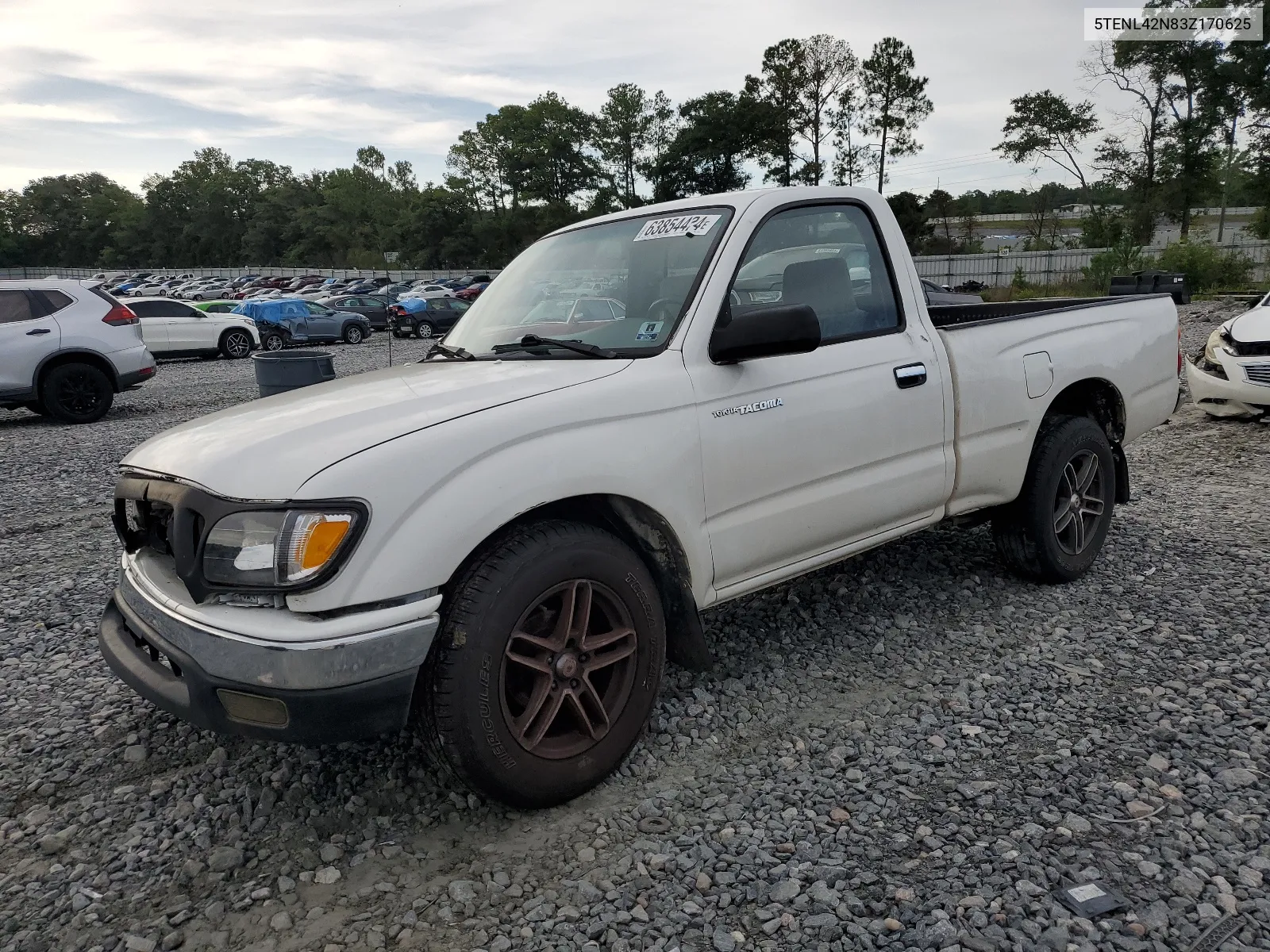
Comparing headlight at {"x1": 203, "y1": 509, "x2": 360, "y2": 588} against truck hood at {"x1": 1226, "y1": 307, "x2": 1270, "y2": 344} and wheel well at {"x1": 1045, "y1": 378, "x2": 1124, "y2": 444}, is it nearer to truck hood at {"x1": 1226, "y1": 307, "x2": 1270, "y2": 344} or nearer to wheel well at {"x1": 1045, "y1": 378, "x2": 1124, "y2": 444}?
wheel well at {"x1": 1045, "y1": 378, "x2": 1124, "y2": 444}

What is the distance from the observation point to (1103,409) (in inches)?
184

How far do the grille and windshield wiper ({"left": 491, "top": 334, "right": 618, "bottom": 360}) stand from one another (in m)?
7.85

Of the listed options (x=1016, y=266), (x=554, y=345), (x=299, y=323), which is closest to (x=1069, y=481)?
(x=554, y=345)

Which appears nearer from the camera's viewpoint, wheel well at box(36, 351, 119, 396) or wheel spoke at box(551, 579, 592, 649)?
wheel spoke at box(551, 579, 592, 649)

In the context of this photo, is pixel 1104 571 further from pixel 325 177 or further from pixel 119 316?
pixel 325 177

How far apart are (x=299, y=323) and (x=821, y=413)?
77.9 feet

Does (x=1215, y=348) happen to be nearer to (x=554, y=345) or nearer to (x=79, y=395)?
(x=554, y=345)

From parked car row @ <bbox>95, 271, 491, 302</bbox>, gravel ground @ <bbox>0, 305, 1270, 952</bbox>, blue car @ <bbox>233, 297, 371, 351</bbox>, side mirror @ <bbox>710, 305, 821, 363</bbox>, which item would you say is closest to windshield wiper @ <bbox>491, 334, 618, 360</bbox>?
side mirror @ <bbox>710, 305, 821, 363</bbox>

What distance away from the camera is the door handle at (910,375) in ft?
11.5

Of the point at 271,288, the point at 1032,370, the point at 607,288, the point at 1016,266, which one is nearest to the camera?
the point at 607,288

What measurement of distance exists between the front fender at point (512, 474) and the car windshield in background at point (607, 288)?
0.93 ft

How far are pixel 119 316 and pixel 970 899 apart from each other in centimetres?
1257

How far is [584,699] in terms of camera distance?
2746mm

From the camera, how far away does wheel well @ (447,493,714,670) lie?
9.25 ft
